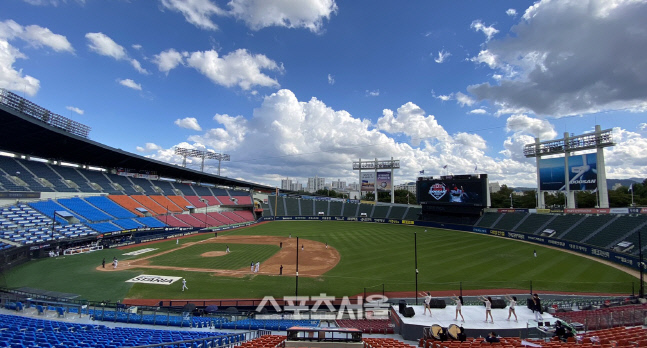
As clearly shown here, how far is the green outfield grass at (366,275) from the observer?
21.9 meters

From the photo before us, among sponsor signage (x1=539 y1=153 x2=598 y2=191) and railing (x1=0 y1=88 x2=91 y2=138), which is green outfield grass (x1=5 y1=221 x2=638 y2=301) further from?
railing (x1=0 y1=88 x2=91 y2=138)

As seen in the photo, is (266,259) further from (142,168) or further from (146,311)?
(142,168)

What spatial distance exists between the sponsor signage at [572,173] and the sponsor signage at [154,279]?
56332mm

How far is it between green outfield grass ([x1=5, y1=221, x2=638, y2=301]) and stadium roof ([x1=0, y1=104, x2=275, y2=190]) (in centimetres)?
1936

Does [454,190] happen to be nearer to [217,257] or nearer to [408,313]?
[217,257]

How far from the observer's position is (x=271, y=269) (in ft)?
92.3

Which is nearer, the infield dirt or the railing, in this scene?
the infield dirt

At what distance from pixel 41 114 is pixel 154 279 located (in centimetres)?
3273

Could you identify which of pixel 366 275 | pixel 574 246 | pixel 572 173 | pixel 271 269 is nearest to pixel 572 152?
pixel 572 173

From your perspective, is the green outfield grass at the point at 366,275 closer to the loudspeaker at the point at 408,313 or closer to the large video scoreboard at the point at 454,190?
the loudspeaker at the point at 408,313

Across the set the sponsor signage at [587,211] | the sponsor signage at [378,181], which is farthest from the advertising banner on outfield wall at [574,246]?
the sponsor signage at [378,181]

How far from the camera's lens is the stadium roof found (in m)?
35.6

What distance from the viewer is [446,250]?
3638cm

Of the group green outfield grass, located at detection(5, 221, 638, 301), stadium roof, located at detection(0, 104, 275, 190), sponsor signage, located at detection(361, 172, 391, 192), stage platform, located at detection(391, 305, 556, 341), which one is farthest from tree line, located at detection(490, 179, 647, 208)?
stadium roof, located at detection(0, 104, 275, 190)
